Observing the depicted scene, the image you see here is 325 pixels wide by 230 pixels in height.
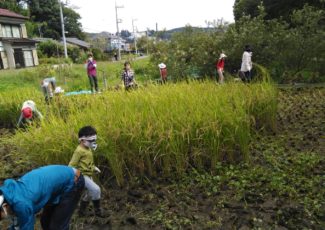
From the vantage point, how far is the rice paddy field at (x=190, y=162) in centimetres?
329

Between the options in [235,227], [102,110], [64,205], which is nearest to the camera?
[64,205]

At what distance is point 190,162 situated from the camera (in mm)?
4320

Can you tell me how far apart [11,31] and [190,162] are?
3067 cm

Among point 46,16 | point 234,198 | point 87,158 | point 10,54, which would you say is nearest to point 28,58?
point 10,54

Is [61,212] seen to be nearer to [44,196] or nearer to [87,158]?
[44,196]

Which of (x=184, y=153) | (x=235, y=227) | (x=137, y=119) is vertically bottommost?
(x=235, y=227)

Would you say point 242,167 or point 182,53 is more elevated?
point 182,53

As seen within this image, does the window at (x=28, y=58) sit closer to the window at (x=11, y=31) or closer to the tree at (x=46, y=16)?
the window at (x=11, y=31)

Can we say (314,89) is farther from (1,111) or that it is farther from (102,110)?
(1,111)

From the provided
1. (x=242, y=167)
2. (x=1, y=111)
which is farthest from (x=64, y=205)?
(x=1, y=111)

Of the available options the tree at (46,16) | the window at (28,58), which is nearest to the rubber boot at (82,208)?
the window at (28,58)

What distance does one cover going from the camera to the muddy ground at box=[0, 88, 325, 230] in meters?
3.15

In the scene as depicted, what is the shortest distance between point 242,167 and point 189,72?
9307mm

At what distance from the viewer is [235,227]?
3051mm
